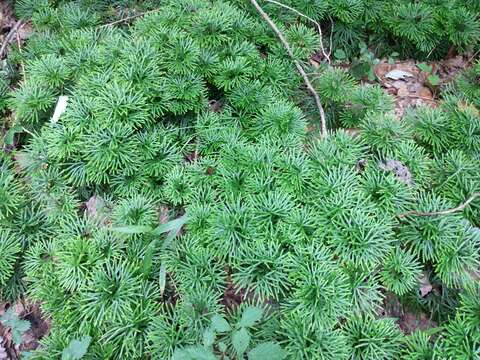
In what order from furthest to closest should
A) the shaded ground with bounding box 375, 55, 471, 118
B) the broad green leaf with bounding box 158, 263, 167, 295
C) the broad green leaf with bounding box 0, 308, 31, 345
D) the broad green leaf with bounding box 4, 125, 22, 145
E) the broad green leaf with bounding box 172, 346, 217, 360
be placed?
1. the shaded ground with bounding box 375, 55, 471, 118
2. the broad green leaf with bounding box 4, 125, 22, 145
3. the broad green leaf with bounding box 0, 308, 31, 345
4. the broad green leaf with bounding box 158, 263, 167, 295
5. the broad green leaf with bounding box 172, 346, 217, 360

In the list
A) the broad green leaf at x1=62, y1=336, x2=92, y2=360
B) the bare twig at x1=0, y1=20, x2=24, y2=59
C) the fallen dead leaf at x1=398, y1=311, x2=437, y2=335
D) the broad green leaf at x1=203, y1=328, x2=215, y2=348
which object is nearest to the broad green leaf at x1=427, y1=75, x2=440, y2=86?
the fallen dead leaf at x1=398, y1=311, x2=437, y2=335

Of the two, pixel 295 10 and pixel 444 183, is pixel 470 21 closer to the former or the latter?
pixel 295 10

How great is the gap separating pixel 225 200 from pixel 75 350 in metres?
1.09

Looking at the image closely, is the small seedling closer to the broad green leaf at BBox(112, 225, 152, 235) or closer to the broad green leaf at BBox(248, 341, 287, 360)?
the broad green leaf at BBox(248, 341, 287, 360)

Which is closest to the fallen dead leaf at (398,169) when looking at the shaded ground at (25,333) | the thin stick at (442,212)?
the thin stick at (442,212)

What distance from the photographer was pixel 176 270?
2.15 metres

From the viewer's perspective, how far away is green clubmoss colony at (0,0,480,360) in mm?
2010

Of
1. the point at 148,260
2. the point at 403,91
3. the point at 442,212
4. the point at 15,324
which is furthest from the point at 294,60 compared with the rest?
the point at 15,324

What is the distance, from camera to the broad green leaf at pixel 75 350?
6.35 feet

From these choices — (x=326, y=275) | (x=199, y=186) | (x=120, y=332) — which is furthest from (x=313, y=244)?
(x=120, y=332)

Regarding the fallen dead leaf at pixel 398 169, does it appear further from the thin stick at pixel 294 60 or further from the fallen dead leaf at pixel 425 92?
the fallen dead leaf at pixel 425 92

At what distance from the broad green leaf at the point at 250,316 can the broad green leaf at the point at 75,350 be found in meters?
0.80

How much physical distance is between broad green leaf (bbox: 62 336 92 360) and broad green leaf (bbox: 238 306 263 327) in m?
0.80

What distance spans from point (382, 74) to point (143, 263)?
2.52 metres
